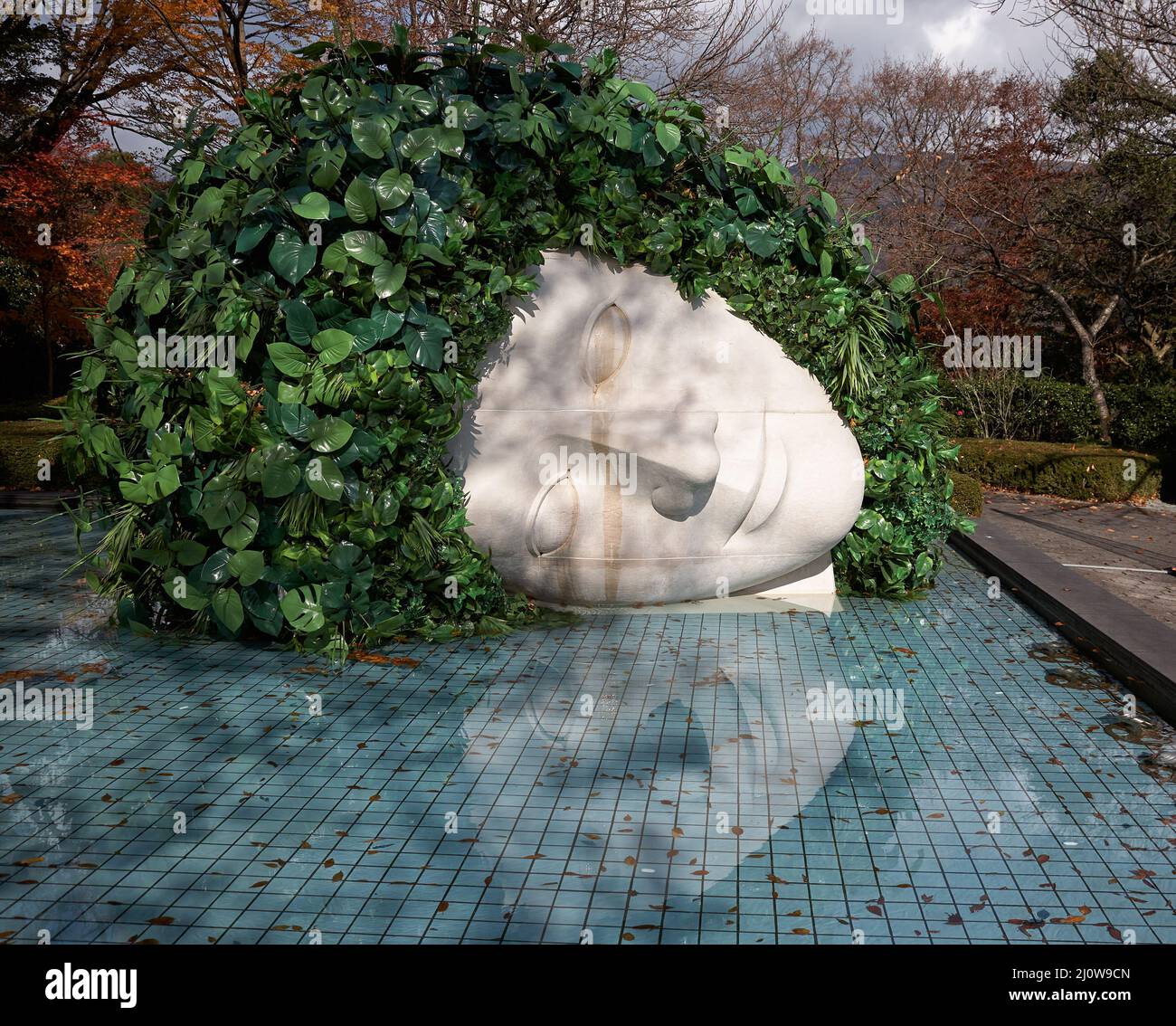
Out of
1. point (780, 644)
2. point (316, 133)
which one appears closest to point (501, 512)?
point (780, 644)

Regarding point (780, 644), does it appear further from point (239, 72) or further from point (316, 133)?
point (239, 72)

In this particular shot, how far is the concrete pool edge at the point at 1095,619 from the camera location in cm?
619

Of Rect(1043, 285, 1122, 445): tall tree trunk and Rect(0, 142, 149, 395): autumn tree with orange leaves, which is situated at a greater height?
Rect(0, 142, 149, 395): autumn tree with orange leaves

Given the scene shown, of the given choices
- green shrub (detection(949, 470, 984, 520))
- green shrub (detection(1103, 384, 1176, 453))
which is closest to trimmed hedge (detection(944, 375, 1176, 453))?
green shrub (detection(1103, 384, 1176, 453))

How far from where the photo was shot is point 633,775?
5.00 m

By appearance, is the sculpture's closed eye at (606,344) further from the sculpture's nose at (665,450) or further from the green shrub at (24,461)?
the green shrub at (24,461)

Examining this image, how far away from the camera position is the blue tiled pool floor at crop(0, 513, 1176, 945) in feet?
12.4

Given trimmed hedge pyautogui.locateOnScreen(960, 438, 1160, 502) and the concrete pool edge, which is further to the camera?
trimmed hedge pyautogui.locateOnScreen(960, 438, 1160, 502)

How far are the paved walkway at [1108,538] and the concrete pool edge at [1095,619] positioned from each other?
572 mm

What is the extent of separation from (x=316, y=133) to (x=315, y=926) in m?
4.69

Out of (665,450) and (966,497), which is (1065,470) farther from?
(665,450)

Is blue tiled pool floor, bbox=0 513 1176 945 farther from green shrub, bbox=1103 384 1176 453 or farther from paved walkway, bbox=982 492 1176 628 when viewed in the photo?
green shrub, bbox=1103 384 1176 453

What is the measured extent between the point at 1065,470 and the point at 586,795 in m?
13.5

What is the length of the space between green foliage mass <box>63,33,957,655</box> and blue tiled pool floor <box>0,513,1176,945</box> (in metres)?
0.52
